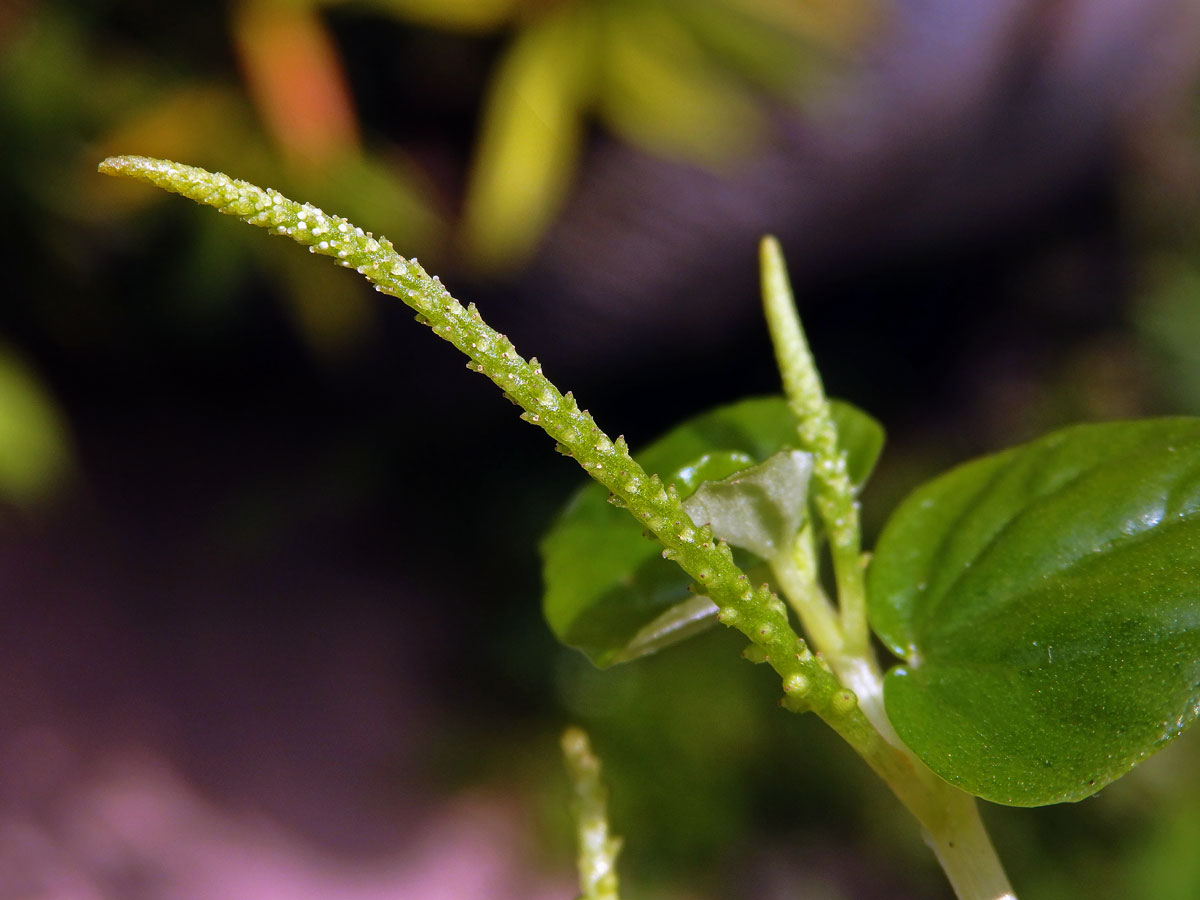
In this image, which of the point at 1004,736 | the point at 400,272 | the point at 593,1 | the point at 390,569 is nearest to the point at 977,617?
the point at 1004,736

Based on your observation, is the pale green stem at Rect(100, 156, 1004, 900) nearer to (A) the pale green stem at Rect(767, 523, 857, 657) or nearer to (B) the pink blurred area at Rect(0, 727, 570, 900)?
(A) the pale green stem at Rect(767, 523, 857, 657)

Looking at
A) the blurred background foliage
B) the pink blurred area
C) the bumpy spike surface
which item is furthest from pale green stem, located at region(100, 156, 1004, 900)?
the pink blurred area

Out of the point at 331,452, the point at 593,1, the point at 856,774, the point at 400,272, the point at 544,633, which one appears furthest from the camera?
the point at 331,452

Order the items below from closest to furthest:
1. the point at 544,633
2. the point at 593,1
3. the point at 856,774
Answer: the point at 593,1
the point at 856,774
the point at 544,633

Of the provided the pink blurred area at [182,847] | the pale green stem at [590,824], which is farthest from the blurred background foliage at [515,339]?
the pale green stem at [590,824]

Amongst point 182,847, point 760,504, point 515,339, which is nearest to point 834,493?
point 760,504

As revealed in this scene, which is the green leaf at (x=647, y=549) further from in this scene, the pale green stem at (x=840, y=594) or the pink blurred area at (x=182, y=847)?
the pink blurred area at (x=182, y=847)

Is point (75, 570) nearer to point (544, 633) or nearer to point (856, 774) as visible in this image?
point (544, 633)

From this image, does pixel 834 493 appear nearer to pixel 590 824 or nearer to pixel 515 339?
pixel 590 824
